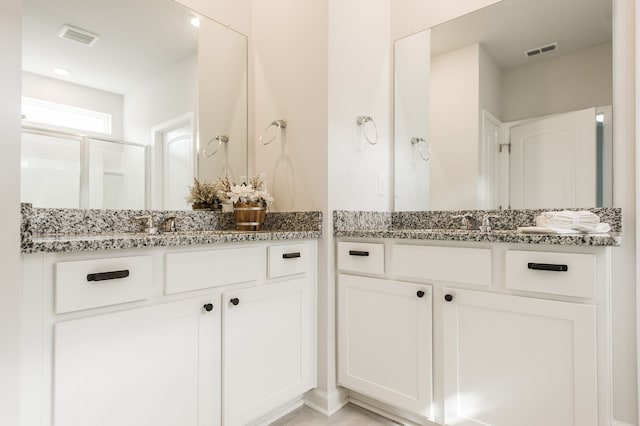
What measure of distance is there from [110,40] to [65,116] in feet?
1.41

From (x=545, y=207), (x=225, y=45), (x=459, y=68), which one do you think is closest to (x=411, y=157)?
(x=459, y=68)

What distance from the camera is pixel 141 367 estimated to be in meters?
1.17

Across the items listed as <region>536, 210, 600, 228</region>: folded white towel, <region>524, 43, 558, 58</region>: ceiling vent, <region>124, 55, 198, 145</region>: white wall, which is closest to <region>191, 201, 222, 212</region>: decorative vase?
<region>124, 55, 198, 145</region>: white wall

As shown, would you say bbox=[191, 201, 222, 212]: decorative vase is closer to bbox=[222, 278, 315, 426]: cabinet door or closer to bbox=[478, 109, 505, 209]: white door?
bbox=[222, 278, 315, 426]: cabinet door

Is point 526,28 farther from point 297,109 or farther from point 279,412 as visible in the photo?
point 279,412

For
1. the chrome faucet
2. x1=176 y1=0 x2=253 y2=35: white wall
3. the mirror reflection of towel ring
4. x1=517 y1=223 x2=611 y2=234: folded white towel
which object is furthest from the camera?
the mirror reflection of towel ring

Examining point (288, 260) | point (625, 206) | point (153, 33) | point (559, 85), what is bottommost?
point (288, 260)

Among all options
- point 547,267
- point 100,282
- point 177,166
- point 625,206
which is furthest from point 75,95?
point 625,206

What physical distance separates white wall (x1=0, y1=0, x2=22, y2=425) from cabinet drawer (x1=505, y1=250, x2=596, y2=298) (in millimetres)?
1546

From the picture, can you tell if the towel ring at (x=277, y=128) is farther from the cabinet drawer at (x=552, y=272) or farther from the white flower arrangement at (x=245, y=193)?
the cabinet drawer at (x=552, y=272)

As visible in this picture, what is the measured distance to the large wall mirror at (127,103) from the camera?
1.46m

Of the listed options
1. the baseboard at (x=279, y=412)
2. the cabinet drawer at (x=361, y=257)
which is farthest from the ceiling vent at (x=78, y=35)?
the baseboard at (x=279, y=412)

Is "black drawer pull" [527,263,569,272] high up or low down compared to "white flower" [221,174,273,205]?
down

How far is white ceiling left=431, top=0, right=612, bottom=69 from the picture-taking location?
64.2 inches
